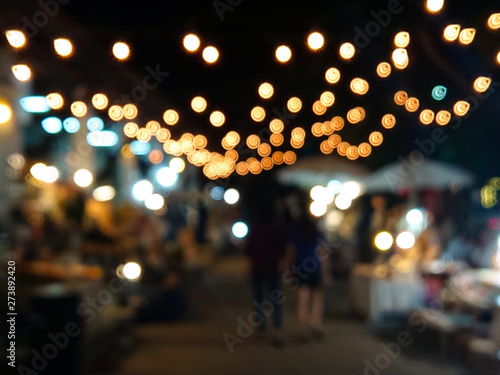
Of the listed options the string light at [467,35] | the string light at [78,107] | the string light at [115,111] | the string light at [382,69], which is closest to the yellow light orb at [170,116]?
the string light at [115,111]

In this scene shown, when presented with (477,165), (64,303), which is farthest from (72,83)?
(477,165)

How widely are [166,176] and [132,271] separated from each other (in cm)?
1488

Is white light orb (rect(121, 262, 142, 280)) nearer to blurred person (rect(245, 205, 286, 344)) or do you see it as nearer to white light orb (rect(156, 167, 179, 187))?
blurred person (rect(245, 205, 286, 344))

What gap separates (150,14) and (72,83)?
3058 mm

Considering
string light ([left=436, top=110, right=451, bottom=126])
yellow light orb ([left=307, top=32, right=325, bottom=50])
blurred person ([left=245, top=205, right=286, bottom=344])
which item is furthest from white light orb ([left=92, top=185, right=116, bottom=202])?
yellow light orb ([left=307, top=32, right=325, bottom=50])

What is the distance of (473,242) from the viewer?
1427 centimetres

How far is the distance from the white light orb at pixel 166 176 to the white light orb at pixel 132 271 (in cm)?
1426

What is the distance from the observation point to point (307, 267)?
1128 centimetres

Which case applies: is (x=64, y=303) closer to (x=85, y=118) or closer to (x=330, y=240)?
(x=85, y=118)

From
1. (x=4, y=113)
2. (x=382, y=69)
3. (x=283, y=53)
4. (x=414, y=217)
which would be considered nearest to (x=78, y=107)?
(x=4, y=113)

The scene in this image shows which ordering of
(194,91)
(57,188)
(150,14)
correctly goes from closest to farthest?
(150,14) < (57,188) < (194,91)

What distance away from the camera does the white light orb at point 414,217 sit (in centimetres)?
1579

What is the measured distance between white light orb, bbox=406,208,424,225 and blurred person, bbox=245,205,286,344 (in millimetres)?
4666

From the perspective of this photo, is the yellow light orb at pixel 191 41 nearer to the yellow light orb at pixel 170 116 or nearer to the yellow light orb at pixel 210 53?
the yellow light orb at pixel 210 53
